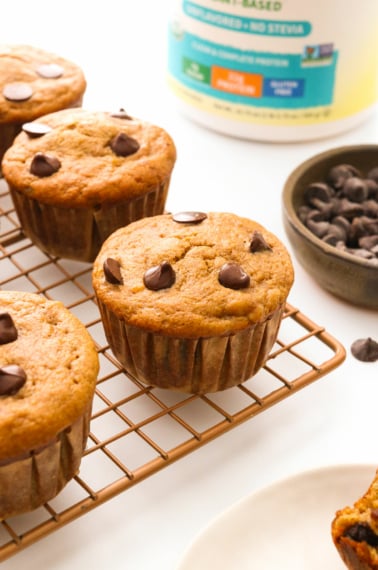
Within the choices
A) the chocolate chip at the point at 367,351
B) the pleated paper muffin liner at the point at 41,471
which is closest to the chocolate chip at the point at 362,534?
the pleated paper muffin liner at the point at 41,471

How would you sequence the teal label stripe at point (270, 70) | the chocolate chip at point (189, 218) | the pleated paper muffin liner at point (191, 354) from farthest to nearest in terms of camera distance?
the teal label stripe at point (270, 70)
the chocolate chip at point (189, 218)
the pleated paper muffin liner at point (191, 354)

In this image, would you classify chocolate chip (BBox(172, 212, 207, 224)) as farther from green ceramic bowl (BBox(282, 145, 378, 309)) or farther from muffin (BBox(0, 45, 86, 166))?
muffin (BBox(0, 45, 86, 166))

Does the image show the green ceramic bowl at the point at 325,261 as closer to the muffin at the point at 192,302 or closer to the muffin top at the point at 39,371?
the muffin at the point at 192,302

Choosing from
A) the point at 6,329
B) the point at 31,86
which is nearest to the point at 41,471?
the point at 6,329

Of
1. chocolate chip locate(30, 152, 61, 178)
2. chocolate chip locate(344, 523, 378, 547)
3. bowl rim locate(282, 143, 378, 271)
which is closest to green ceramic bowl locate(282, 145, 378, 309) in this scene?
bowl rim locate(282, 143, 378, 271)

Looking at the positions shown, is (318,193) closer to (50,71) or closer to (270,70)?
(270,70)

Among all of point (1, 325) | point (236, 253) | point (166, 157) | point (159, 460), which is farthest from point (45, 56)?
point (159, 460)
